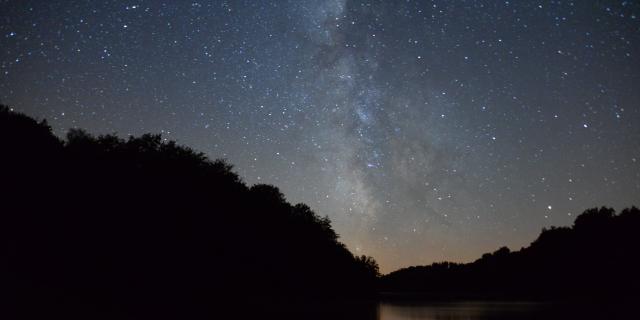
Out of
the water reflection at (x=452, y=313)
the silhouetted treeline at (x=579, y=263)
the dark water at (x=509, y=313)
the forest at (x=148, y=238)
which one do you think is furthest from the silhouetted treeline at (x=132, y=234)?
the silhouetted treeline at (x=579, y=263)

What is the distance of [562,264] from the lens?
4134 inches

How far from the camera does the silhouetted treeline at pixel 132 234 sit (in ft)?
84.8

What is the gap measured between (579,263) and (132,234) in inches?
3733

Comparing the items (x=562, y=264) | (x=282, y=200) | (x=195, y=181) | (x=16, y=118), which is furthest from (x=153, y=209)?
(x=562, y=264)

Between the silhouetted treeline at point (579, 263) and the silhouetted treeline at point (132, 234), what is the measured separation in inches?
2257

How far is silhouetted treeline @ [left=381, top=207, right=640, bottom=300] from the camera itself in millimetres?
87000

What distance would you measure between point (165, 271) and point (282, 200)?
33.8 meters

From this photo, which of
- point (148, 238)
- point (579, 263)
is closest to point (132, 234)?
point (148, 238)

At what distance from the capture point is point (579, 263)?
329 ft

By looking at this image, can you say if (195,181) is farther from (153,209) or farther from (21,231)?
(21,231)

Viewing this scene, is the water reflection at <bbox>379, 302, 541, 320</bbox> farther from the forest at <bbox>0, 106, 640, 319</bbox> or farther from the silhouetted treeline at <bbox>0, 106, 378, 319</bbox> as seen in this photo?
the silhouetted treeline at <bbox>0, 106, 378, 319</bbox>

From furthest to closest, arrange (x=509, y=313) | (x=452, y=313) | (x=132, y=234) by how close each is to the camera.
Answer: (x=132, y=234)
(x=452, y=313)
(x=509, y=313)

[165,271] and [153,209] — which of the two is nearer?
[165,271]

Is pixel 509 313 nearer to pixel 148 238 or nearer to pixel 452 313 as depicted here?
pixel 452 313
